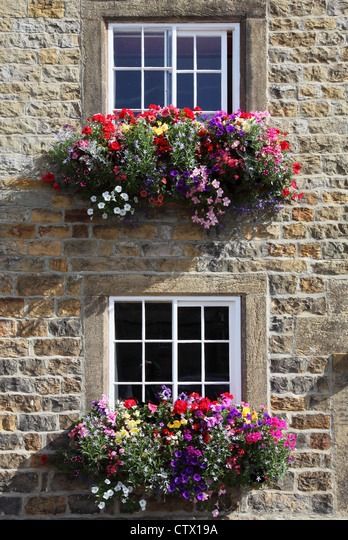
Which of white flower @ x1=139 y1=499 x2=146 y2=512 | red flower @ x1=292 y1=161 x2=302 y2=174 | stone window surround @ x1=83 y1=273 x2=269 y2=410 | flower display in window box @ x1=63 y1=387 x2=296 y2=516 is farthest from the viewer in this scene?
red flower @ x1=292 y1=161 x2=302 y2=174

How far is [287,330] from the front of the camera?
6.70 m

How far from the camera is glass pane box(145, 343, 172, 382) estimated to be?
267 inches

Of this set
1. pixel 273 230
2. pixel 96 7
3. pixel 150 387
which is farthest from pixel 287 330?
pixel 96 7

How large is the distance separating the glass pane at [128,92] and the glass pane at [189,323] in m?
1.93

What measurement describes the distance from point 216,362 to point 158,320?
0.64 m

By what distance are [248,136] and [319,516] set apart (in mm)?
3338

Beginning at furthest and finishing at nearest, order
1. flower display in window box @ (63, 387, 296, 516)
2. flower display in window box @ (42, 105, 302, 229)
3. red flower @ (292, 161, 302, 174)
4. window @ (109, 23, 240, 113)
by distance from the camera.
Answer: window @ (109, 23, 240, 113), red flower @ (292, 161, 302, 174), flower display in window box @ (42, 105, 302, 229), flower display in window box @ (63, 387, 296, 516)

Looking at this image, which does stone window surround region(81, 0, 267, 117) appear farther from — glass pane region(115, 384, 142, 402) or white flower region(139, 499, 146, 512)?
white flower region(139, 499, 146, 512)

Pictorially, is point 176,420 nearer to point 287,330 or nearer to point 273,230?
point 287,330

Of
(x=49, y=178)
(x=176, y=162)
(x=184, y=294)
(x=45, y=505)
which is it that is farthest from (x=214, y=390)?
(x=49, y=178)

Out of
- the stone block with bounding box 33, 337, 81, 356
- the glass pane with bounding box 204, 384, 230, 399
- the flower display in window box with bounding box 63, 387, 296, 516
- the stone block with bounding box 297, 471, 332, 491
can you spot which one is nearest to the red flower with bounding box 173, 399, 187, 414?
the flower display in window box with bounding box 63, 387, 296, 516

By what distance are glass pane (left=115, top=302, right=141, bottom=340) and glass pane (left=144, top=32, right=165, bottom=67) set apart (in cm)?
224

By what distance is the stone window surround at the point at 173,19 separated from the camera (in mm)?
6828

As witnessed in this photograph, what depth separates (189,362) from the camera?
267 inches
